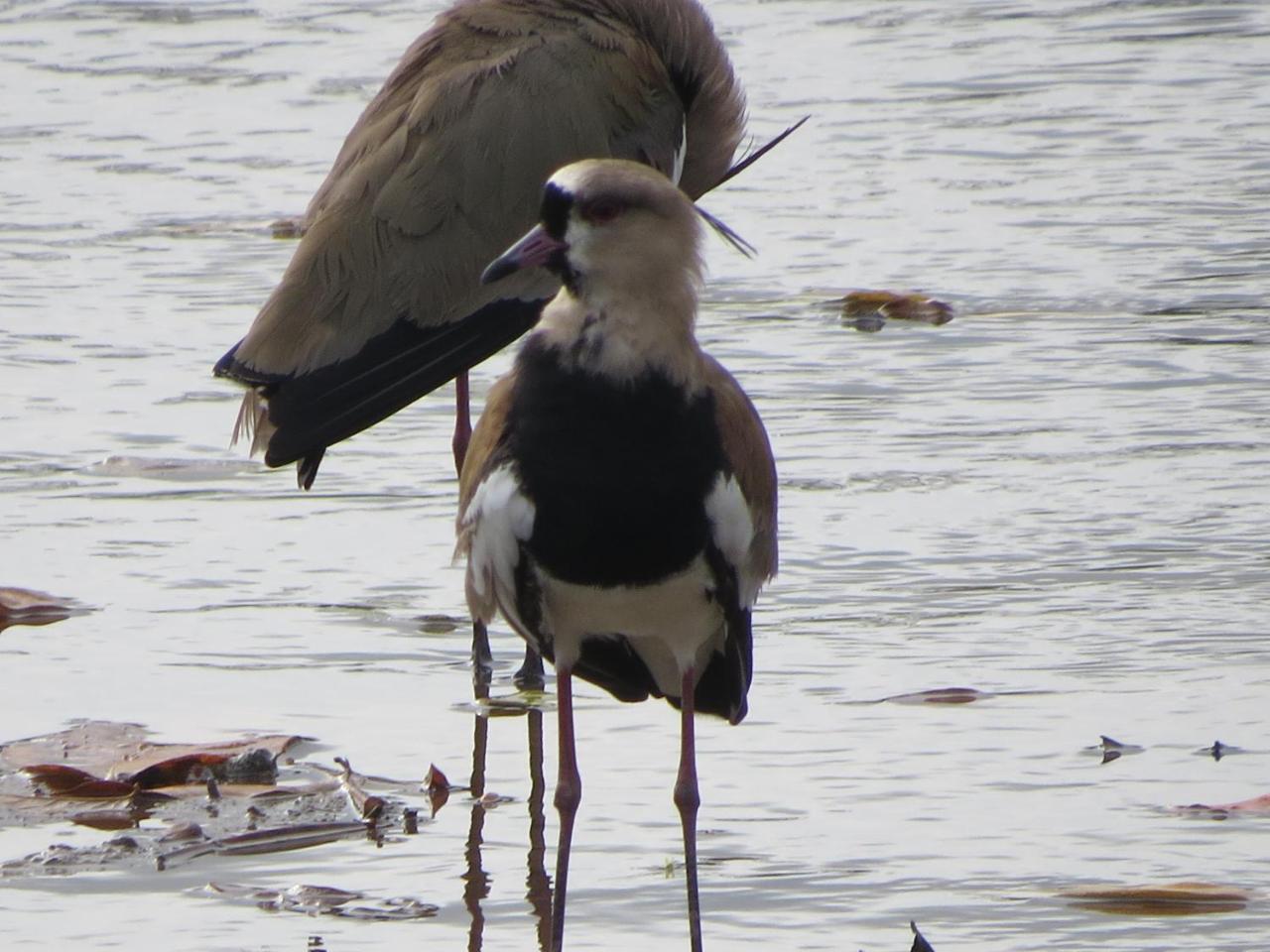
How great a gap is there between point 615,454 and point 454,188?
2.27m

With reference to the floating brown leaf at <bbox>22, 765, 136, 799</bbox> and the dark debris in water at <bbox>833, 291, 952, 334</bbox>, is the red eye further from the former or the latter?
the dark debris in water at <bbox>833, 291, 952, 334</bbox>

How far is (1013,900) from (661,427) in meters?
0.95

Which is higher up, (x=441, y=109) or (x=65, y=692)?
(x=441, y=109)

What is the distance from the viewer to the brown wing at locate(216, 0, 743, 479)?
19.1 ft

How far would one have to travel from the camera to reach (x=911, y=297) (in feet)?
26.7

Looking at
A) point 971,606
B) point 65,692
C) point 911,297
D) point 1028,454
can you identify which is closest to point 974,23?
point 911,297

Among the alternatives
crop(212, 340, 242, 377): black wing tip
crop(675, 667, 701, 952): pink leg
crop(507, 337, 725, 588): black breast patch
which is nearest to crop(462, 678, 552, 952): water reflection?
crop(675, 667, 701, 952): pink leg

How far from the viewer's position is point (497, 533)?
4.18 metres

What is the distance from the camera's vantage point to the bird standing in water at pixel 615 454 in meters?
4.06

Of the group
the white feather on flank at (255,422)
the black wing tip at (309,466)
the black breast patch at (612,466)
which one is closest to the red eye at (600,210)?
the black breast patch at (612,466)

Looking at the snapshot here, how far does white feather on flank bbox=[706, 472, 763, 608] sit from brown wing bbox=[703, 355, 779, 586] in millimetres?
53

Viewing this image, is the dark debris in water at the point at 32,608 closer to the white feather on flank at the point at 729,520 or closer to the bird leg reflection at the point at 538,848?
the bird leg reflection at the point at 538,848

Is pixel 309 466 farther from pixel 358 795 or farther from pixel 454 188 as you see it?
pixel 358 795

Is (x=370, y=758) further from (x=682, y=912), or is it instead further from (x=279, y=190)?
(x=279, y=190)
